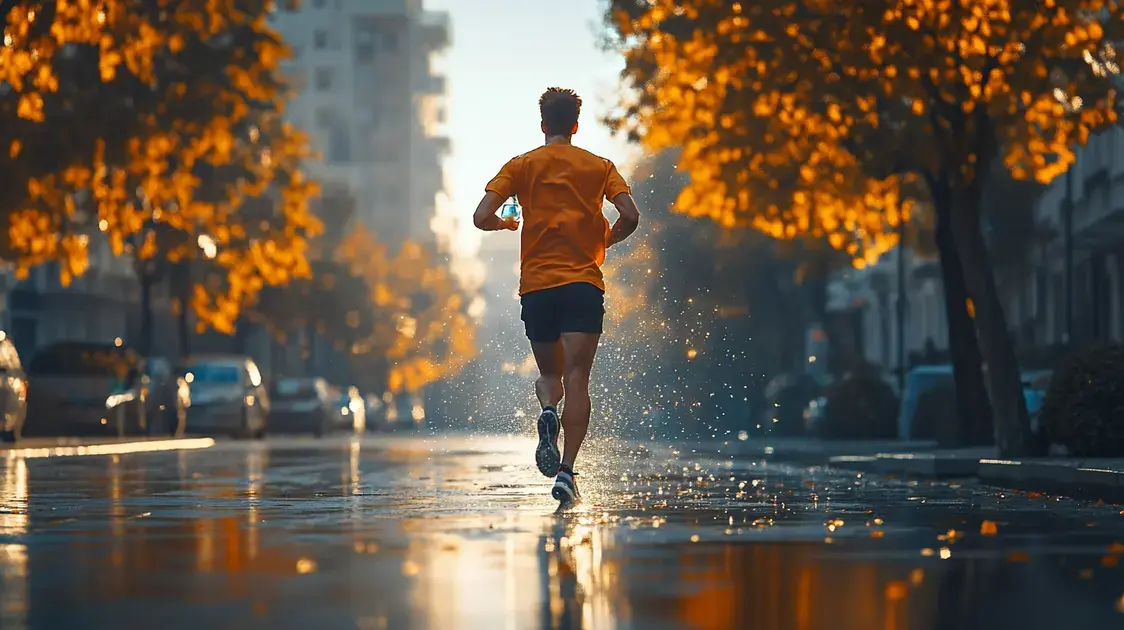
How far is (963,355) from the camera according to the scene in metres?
31.2

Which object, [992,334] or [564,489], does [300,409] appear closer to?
[992,334]

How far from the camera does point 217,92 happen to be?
112 feet

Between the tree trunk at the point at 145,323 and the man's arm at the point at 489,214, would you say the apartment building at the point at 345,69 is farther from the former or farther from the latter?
Result: the man's arm at the point at 489,214

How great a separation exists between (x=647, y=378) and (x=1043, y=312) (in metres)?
30.3

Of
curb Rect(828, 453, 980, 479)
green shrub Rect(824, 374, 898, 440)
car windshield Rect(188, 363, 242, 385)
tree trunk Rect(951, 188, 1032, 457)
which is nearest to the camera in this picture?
curb Rect(828, 453, 980, 479)

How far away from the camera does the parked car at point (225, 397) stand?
48406 mm

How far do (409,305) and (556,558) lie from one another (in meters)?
114

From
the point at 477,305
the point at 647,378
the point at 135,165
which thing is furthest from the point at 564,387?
the point at 477,305

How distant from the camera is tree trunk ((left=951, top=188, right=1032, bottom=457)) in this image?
2361 centimetres

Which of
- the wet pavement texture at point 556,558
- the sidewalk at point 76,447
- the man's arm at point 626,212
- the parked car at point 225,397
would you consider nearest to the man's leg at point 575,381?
the wet pavement texture at point 556,558

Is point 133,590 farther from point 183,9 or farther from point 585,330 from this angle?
point 183,9

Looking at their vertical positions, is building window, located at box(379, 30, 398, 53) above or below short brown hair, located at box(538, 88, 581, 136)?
above

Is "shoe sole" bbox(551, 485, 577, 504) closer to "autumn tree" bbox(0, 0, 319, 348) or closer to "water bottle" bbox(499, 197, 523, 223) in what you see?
"water bottle" bbox(499, 197, 523, 223)

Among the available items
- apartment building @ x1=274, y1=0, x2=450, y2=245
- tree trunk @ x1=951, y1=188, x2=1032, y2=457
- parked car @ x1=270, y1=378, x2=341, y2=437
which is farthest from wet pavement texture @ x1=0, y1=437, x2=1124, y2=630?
apartment building @ x1=274, y1=0, x2=450, y2=245
